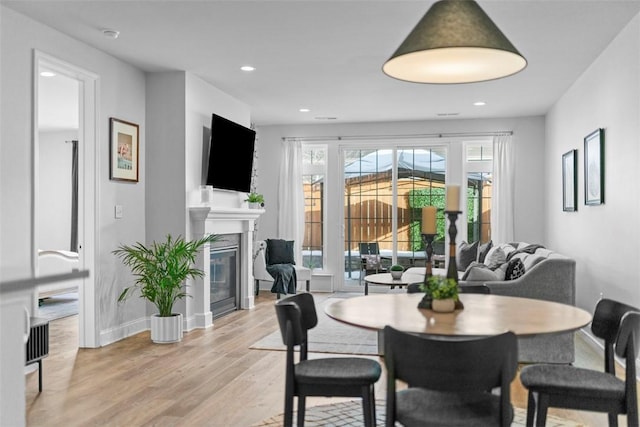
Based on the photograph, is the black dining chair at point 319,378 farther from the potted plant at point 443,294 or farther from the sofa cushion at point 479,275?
the sofa cushion at point 479,275

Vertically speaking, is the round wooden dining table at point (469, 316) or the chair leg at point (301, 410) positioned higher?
the round wooden dining table at point (469, 316)

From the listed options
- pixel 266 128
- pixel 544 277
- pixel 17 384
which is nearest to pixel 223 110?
pixel 266 128

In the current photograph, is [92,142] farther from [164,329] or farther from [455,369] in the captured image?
[455,369]

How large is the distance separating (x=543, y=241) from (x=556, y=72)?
10.4 feet

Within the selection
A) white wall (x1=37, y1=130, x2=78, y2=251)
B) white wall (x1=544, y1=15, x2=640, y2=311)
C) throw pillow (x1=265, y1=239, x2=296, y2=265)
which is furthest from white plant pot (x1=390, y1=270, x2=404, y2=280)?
white wall (x1=37, y1=130, x2=78, y2=251)

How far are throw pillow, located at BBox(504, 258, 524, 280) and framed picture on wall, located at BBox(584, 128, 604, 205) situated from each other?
900mm

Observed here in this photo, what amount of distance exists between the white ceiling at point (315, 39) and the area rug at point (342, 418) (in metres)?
2.61

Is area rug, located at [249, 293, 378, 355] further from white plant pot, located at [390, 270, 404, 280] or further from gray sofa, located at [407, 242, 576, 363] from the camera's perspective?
gray sofa, located at [407, 242, 576, 363]

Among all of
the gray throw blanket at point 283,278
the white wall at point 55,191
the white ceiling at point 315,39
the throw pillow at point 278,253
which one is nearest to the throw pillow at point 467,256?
the white ceiling at point 315,39

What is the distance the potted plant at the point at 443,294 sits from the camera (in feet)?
8.20

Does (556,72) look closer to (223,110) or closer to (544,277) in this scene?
(544,277)

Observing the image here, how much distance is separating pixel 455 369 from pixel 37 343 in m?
3.02

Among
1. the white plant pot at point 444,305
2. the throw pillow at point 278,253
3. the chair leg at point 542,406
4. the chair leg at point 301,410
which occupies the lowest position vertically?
the chair leg at point 301,410

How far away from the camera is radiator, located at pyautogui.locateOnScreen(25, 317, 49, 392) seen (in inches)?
148
